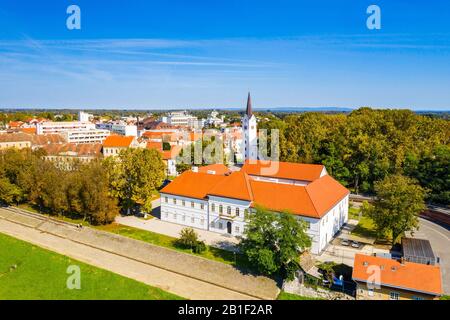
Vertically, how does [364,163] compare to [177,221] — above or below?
above

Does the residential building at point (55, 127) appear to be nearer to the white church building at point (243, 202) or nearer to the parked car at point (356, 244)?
the white church building at point (243, 202)

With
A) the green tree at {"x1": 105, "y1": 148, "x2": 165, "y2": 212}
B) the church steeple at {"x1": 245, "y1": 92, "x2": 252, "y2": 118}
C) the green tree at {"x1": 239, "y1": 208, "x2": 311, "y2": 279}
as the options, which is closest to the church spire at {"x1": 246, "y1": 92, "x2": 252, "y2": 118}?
the church steeple at {"x1": 245, "y1": 92, "x2": 252, "y2": 118}

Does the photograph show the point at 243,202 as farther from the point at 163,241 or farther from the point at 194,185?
the point at 163,241

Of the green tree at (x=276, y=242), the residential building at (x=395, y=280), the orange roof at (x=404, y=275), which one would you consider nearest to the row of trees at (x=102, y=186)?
the green tree at (x=276, y=242)

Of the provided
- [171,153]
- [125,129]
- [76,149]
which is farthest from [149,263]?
[125,129]
